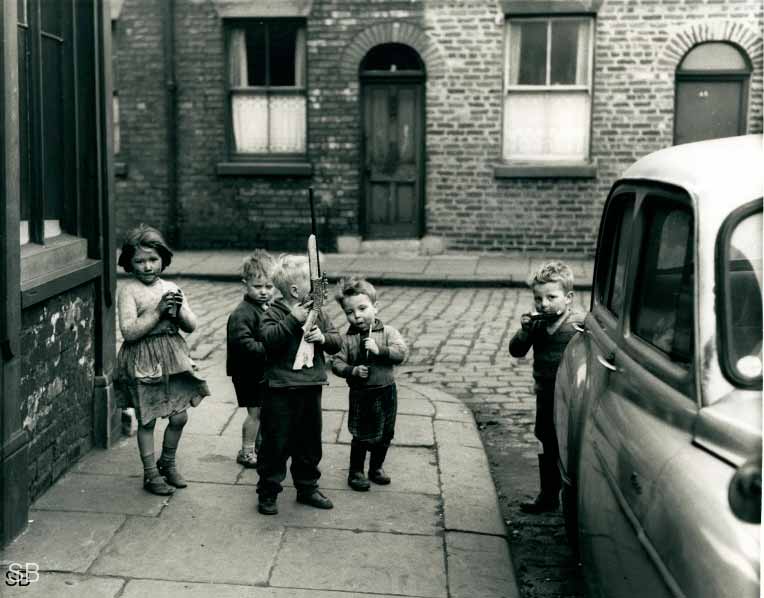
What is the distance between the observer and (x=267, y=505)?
4.84 metres

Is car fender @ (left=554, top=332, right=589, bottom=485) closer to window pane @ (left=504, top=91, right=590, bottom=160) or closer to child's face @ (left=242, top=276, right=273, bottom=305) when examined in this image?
child's face @ (left=242, top=276, right=273, bottom=305)

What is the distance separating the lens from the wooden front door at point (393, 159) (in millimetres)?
14844

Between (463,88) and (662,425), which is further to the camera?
(463,88)

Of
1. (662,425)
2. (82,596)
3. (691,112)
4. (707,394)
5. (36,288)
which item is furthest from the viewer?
(691,112)

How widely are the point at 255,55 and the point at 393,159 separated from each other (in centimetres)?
259

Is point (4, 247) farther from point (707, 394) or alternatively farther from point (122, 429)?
point (707, 394)

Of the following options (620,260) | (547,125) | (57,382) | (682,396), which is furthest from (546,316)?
(547,125)

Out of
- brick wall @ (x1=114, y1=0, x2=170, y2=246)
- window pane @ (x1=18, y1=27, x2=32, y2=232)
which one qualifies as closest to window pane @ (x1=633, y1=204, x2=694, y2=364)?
window pane @ (x1=18, y1=27, x2=32, y2=232)

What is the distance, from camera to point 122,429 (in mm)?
6055

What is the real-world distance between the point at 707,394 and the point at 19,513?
316cm

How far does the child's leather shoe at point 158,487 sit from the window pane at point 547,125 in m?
10.6

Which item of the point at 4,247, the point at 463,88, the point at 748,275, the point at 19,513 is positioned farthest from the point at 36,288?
the point at 463,88

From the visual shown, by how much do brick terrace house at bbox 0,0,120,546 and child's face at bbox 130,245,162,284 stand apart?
425 millimetres

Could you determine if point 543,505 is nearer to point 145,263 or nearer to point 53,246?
point 145,263
